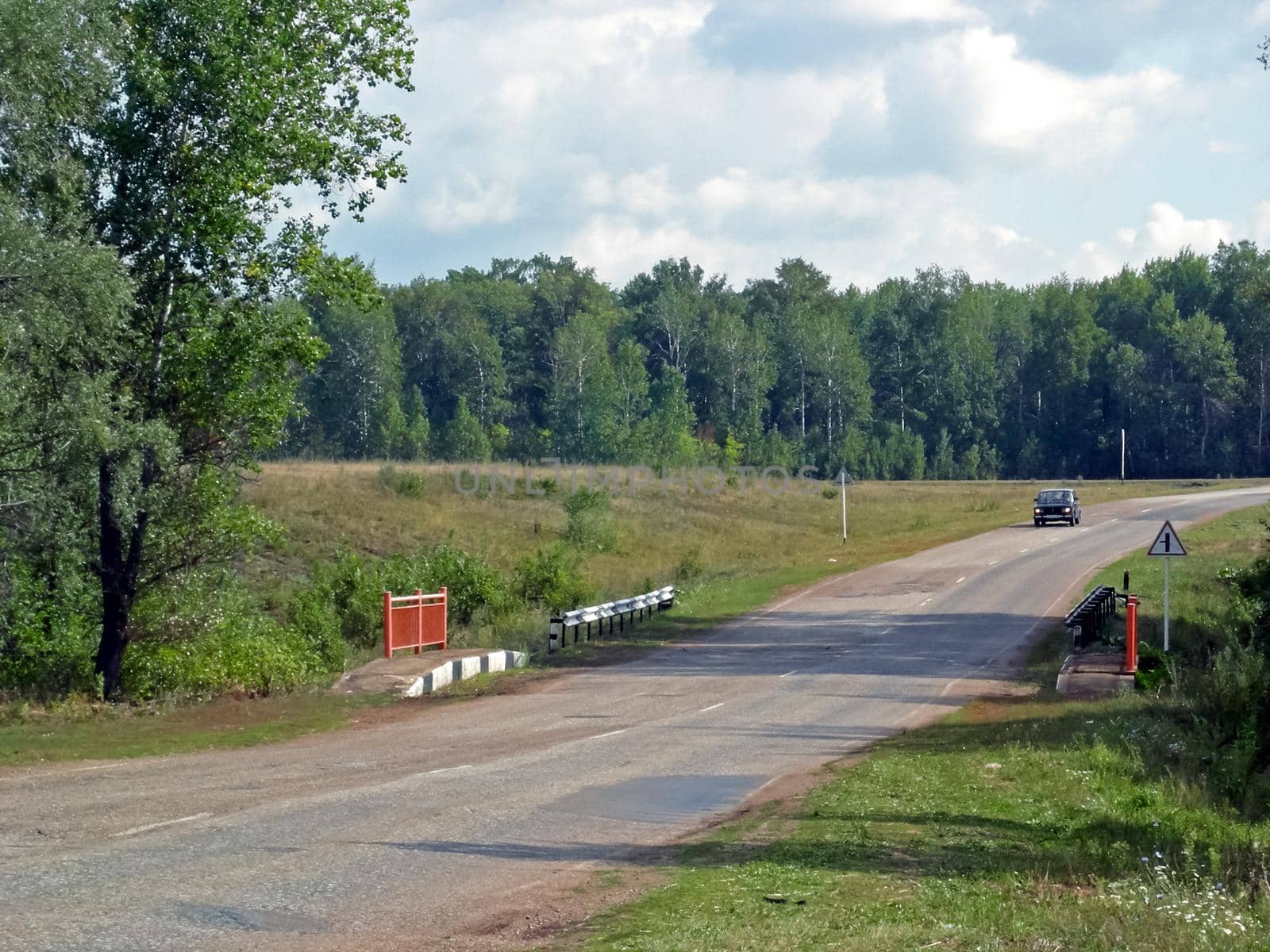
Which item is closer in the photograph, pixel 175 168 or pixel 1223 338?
pixel 175 168

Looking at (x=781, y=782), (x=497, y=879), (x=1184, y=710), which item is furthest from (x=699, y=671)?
(x=497, y=879)

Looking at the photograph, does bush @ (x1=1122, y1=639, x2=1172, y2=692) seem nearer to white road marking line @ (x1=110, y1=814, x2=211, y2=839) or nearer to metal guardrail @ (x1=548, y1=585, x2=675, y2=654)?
metal guardrail @ (x1=548, y1=585, x2=675, y2=654)

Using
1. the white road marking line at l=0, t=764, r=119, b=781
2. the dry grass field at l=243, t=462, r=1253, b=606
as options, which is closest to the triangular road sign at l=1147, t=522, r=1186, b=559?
the white road marking line at l=0, t=764, r=119, b=781

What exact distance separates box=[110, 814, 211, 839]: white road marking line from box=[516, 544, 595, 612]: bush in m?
25.9

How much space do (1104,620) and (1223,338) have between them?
9700cm

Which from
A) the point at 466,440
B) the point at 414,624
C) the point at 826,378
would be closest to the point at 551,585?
the point at 414,624

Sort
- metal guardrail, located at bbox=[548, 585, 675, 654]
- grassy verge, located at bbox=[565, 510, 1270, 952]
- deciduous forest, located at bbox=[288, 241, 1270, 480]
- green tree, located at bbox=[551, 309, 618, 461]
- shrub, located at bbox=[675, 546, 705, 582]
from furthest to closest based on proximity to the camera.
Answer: deciduous forest, located at bbox=[288, 241, 1270, 480], green tree, located at bbox=[551, 309, 618, 461], shrub, located at bbox=[675, 546, 705, 582], metal guardrail, located at bbox=[548, 585, 675, 654], grassy verge, located at bbox=[565, 510, 1270, 952]

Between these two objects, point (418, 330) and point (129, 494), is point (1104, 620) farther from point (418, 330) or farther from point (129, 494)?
point (418, 330)

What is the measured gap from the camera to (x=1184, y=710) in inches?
736

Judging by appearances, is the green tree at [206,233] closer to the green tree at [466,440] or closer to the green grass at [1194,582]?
the green grass at [1194,582]

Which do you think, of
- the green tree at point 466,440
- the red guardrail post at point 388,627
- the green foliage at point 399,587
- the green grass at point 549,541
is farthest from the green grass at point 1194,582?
the green tree at point 466,440

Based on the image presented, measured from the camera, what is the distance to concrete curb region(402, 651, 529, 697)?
22.6 metres

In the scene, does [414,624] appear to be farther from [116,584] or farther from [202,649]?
[116,584]

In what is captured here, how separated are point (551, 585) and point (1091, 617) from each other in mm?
15757
